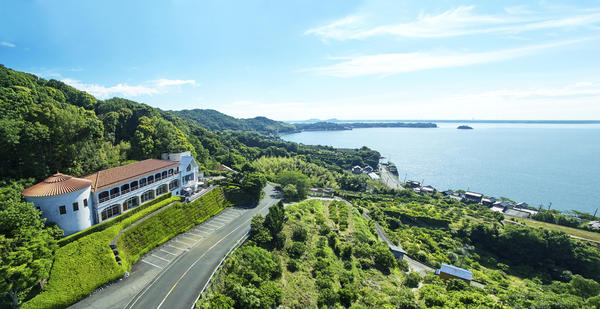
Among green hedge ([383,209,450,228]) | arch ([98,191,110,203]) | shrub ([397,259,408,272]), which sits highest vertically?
arch ([98,191,110,203])

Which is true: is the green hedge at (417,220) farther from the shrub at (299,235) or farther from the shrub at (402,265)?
the shrub at (299,235)

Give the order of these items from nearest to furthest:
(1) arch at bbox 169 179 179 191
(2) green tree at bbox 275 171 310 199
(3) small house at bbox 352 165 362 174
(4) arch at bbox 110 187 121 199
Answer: (4) arch at bbox 110 187 121 199
(1) arch at bbox 169 179 179 191
(2) green tree at bbox 275 171 310 199
(3) small house at bbox 352 165 362 174

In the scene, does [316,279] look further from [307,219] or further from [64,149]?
[64,149]

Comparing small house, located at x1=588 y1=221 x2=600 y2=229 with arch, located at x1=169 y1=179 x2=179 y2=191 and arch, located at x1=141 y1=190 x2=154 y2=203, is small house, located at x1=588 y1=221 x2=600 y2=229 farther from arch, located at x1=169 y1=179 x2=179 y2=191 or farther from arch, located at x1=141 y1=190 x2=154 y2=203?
arch, located at x1=141 y1=190 x2=154 y2=203

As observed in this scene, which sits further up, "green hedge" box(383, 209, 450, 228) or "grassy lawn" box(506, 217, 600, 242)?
"green hedge" box(383, 209, 450, 228)

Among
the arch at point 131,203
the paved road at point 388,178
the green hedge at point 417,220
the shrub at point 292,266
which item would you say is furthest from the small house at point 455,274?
the paved road at point 388,178

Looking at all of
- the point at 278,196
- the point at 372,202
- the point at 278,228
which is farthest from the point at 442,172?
the point at 278,228

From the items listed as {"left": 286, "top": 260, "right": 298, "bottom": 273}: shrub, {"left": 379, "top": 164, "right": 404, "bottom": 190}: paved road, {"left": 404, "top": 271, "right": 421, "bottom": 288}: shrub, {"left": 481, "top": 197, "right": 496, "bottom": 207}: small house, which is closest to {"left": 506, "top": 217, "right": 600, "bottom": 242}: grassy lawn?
{"left": 481, "top": 197, "right": 496, "bottom": 207}: small house
